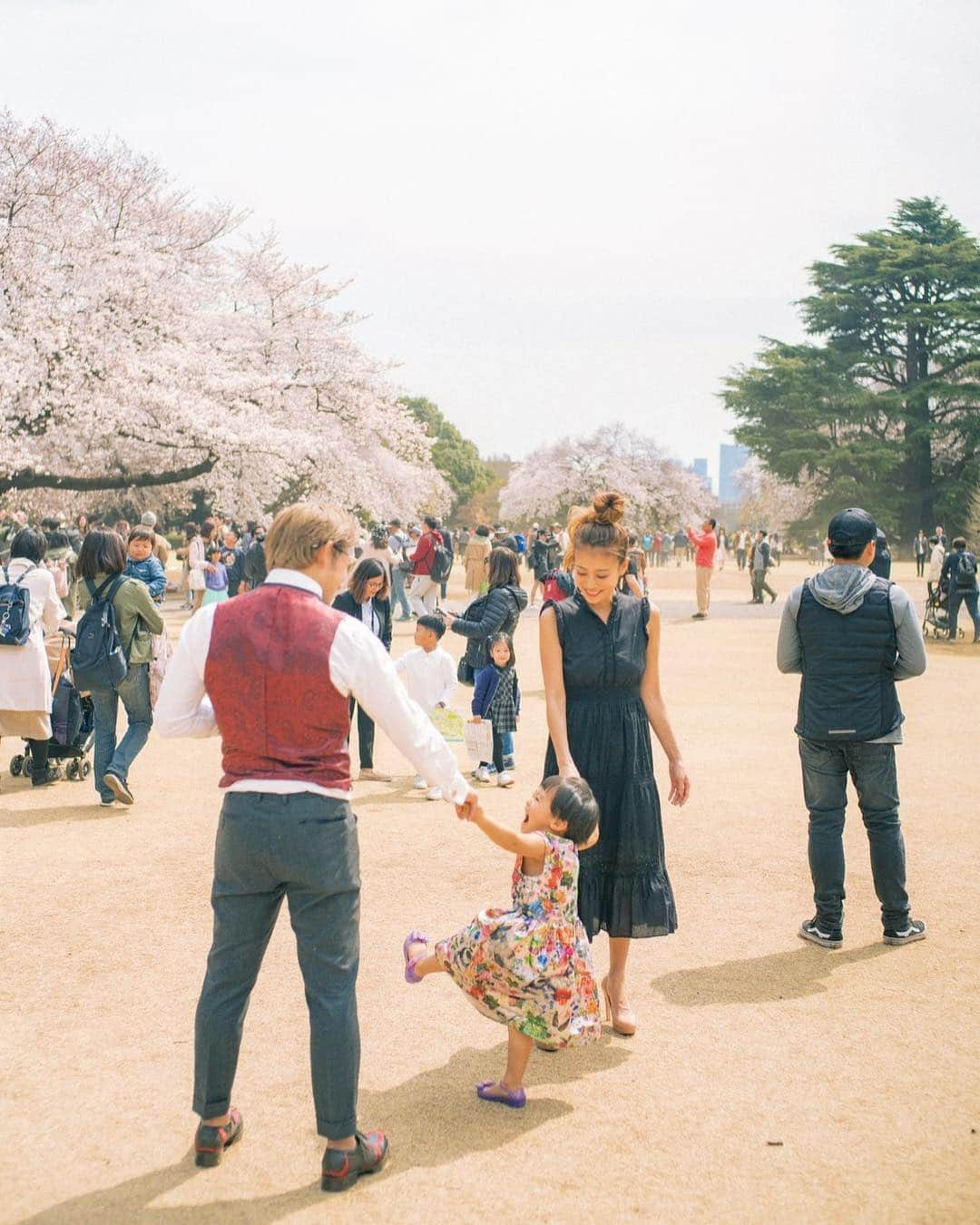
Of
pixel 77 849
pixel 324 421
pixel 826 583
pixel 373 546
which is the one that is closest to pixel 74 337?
pixel 324 421

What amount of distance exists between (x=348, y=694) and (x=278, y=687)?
20 centimetres

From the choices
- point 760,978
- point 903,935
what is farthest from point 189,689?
point 903,935

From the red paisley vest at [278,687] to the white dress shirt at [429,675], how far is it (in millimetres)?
4806

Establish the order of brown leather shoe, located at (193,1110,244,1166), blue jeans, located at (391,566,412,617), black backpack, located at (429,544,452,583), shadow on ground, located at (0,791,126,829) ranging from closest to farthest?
brown leather shoe, located at (193,1110,244,1166), shadow on ground, located at (0,791,126,829), black backpack, located at (429,544,452,583), blue jeans, located at (391,566,412,617)

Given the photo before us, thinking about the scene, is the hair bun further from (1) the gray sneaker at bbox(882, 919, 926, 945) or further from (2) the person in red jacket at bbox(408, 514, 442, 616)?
(2) the person in red jacket at bbox(408, 514, 442, 616)

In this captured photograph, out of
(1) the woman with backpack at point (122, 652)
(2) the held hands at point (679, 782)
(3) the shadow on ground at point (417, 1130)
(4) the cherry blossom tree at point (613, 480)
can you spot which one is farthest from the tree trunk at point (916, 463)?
(3) the shadow on ground at point (417, 1130)

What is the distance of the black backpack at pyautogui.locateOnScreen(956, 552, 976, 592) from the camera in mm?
17903

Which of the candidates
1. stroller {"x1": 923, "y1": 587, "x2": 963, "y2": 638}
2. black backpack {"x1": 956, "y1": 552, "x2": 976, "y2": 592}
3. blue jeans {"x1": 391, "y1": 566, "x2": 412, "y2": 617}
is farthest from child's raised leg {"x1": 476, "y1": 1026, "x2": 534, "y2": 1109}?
blue jeans {"x1": 391, "y1": 566, "x2": 412, "y2": 617}

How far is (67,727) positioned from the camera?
816 centimetres

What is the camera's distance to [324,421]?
3341cm

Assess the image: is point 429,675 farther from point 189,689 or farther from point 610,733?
point 189,689

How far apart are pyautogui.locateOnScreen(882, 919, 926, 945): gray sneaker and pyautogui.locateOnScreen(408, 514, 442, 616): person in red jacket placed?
12209 mm

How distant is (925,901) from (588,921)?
2.39 metres

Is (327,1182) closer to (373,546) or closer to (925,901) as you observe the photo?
(925,901)
